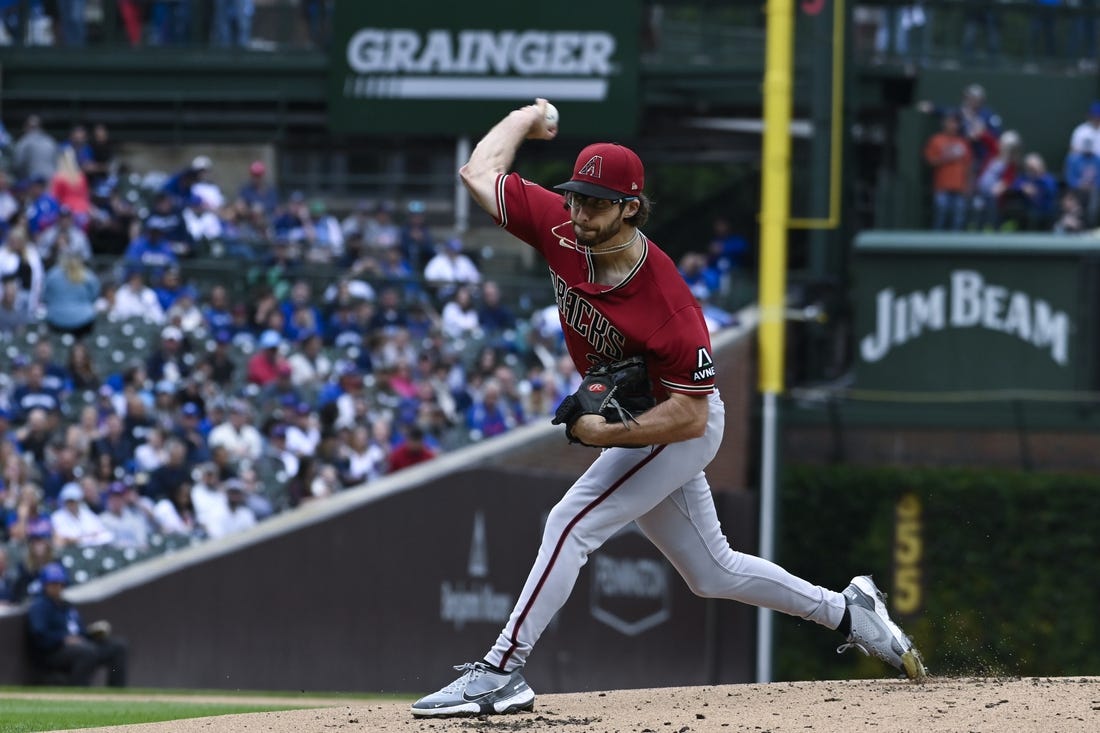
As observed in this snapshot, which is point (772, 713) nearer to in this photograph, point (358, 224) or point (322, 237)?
point (322, 237)

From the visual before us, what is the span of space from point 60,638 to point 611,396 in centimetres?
782

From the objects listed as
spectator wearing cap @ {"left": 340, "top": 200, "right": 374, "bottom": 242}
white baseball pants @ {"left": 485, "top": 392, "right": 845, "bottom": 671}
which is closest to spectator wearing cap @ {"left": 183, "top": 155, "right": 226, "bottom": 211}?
spectator wearing cap @ {"left": 340, "top": 200, "right": 374, "bottom": 242}

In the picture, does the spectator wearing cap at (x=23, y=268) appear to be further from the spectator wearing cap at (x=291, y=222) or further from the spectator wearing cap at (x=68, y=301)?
the spectator wearing cap at (x=291, y=222)

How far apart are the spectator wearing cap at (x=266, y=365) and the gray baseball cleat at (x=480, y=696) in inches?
398

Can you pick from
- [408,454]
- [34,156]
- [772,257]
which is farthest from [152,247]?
[772,257]

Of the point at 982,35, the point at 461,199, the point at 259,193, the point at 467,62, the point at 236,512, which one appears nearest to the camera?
the point at 236,512

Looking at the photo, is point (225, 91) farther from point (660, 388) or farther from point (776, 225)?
point (660, 388)

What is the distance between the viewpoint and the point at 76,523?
45.4ft

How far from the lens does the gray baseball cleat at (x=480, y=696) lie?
5.92 meters

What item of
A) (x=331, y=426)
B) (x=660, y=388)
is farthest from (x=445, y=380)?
(x=660, y=388)

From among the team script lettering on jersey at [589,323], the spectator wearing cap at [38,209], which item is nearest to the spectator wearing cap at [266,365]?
the spectator wearing cap at [38,209]

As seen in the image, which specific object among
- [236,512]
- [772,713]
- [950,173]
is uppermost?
[950,173]

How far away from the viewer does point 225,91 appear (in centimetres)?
2178

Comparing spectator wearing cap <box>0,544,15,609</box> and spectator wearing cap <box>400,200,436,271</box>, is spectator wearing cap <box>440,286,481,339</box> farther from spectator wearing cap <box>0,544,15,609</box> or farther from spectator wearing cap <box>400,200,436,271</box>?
spectator wearing cap <box>0,544,15,609</box>
